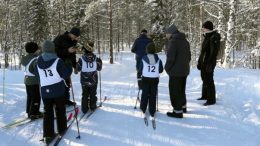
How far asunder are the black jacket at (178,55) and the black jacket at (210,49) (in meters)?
1.08

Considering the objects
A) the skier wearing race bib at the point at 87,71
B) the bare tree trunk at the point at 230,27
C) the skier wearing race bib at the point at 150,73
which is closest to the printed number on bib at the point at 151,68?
the skier wearing race bib at the point at 150,73

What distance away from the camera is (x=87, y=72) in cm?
908

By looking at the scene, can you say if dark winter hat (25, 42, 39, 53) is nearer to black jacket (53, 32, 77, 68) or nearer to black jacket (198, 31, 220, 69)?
black jacket (53, 32, 77, 68)

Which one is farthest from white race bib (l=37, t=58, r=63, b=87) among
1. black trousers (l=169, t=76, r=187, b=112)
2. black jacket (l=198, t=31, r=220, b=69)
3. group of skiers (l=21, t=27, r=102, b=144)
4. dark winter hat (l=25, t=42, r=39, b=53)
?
black jacket (l=198, t=31, r=220, b=69)

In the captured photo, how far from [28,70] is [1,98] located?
3.62 meters

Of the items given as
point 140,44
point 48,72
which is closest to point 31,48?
point 48,72

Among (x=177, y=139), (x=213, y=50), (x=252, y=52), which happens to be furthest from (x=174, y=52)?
(x=252, y=52)

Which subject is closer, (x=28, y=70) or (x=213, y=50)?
(x=28, y=70)

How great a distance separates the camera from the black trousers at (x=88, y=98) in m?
9.04

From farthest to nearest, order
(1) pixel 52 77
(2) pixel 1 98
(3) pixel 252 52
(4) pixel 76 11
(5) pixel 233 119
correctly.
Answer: (4) pixel 76 11 < (3) pixel 252 52 < (2) pixel 1 98 < (5) pixel 233 119 < (1) pixel 52 77

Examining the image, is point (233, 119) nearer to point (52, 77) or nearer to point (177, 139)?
point (177, 139)

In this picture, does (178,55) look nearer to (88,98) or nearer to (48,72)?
(88,98)

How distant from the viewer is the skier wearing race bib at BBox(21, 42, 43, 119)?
8279 millimetres

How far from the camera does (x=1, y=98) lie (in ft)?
37.1
